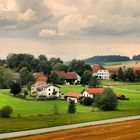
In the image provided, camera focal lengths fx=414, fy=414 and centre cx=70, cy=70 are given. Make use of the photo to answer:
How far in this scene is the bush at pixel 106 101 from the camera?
27591 millimetres

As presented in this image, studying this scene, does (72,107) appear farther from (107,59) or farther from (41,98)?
(107,59)

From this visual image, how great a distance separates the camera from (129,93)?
31.2 meters

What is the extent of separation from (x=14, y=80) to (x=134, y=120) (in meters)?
10.8

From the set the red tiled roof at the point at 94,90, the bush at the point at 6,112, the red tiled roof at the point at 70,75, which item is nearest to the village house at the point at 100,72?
the red tiled roof at the point at 70,75

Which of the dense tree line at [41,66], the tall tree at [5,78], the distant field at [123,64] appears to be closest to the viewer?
the tall tree at [5,78]

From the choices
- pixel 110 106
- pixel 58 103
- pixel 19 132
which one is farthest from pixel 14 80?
pixel 19 132

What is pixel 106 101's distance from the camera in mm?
27891

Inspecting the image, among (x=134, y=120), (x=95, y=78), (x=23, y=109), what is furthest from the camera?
(x=95, y=78)

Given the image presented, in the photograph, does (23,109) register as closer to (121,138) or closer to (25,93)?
(25,93)

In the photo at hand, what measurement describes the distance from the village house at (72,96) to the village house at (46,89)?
2.12 feet

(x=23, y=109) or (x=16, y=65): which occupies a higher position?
(x=16, y=65)

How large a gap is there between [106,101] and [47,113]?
434cm

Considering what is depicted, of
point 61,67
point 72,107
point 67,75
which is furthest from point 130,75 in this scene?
point 72,107

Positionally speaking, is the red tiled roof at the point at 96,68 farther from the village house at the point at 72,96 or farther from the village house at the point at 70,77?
the village house at the point at 72,96
